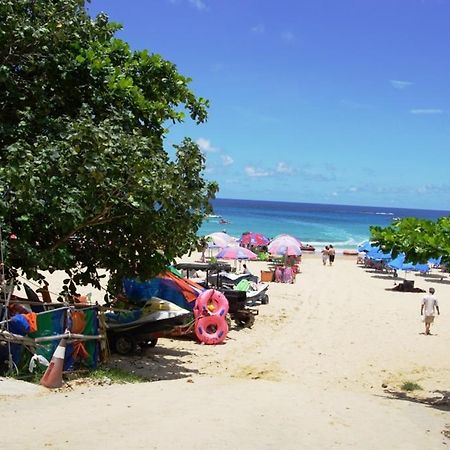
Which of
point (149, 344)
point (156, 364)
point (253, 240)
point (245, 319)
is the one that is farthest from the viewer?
point (253, 240)

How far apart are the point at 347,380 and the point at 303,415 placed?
4145mm

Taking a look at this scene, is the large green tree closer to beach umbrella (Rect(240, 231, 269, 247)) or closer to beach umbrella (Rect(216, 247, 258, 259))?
beach umbrella (Rect(216, 247, 258, 259))

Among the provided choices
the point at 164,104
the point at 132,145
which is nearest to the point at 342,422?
the point at 132,145

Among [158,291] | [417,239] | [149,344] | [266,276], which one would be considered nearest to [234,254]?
[266,276]

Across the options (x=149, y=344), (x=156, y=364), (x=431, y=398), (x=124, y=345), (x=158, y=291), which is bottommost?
(x=431, y=398)

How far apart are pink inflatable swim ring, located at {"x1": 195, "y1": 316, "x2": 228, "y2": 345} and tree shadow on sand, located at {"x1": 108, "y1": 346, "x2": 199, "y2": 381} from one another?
0.78m

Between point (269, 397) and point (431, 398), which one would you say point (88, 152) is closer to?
point (269, 397)

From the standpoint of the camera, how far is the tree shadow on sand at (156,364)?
35.8ft

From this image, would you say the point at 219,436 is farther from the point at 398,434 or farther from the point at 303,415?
the point at 398,434

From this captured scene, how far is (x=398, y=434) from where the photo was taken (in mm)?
7273

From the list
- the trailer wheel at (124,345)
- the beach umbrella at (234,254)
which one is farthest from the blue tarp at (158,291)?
the beach umbrella at (234,254)

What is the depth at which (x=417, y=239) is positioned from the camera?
30.1 ft

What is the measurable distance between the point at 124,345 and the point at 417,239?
20.1 feet

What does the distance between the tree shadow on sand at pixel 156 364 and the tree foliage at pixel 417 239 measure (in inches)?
162
